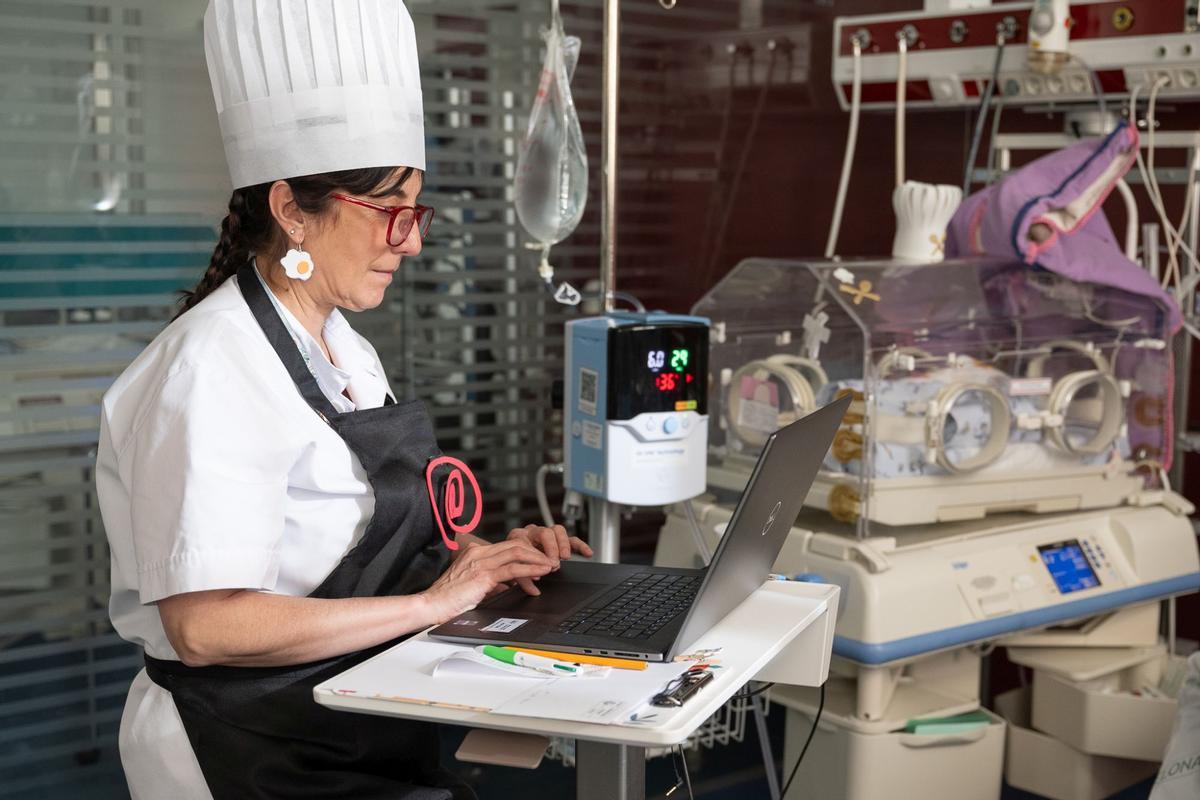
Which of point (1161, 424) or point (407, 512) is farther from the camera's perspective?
point (1161, 424)

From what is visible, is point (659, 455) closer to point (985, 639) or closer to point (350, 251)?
point (985, 639)

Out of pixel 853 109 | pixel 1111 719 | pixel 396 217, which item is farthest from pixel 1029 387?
pixel 396 217

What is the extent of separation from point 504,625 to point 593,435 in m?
0.94

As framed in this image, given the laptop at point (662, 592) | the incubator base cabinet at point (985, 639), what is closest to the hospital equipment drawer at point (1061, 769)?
the incubator base cabinet at point (985, 639)

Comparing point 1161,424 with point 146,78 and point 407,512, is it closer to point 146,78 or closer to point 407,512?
point 407,512

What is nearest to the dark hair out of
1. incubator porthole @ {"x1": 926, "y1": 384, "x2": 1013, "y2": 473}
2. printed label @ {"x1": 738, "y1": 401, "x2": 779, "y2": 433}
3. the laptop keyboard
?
the laptop keyboard

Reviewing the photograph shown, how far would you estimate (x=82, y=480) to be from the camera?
2.61 metres

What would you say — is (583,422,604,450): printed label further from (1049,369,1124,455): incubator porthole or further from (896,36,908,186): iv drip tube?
(896,36,908,186): iv drip tube

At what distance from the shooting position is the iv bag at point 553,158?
102 inches

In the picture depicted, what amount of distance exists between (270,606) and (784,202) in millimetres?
2555

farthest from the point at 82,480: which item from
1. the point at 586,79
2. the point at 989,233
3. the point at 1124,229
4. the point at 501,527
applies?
the point at 1124,229

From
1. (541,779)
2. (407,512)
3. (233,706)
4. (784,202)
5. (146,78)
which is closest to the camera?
(233,706)

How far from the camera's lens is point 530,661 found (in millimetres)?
1498

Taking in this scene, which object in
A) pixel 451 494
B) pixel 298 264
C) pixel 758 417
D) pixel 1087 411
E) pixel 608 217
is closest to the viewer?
pixel 298 264
